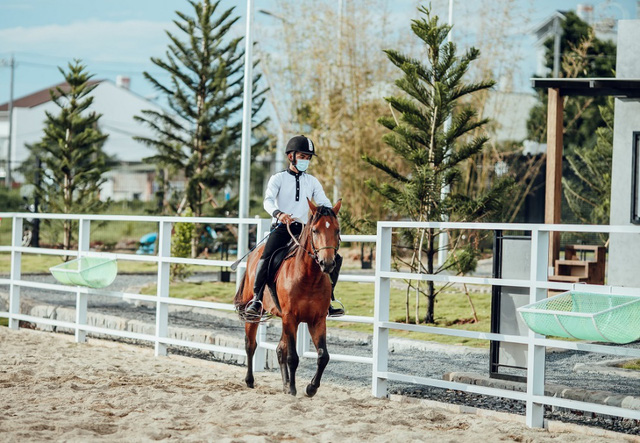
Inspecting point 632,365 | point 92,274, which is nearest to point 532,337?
point 632,365

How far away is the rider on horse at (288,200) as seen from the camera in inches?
294

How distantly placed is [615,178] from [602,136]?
217 inches

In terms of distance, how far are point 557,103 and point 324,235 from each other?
25.6 feet

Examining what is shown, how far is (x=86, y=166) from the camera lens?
79.8 feet

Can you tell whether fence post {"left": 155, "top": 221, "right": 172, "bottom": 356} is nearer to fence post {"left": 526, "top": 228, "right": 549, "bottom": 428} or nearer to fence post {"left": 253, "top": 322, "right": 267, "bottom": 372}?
fence post {"left": 253, "top": 322, "right": 267, "bottom": 372}

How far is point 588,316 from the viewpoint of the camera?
5523mm

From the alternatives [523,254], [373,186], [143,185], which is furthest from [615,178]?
[143,185]

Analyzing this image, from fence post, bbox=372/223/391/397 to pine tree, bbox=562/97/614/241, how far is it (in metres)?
11.9

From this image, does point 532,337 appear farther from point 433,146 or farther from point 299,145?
point 433,146

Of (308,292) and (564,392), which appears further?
(308,292)

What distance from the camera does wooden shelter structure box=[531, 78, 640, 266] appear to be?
12386mm

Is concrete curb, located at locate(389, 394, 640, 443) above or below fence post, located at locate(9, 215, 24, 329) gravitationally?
below

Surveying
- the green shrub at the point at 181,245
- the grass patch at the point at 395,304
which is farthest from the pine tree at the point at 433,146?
the green shrub at the point at 181,245

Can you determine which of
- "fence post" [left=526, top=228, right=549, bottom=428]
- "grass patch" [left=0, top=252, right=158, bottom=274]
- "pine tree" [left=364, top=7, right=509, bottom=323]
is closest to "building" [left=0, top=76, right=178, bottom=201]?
"grass patch" [left=0, top=252, right=158, bottom=274]
